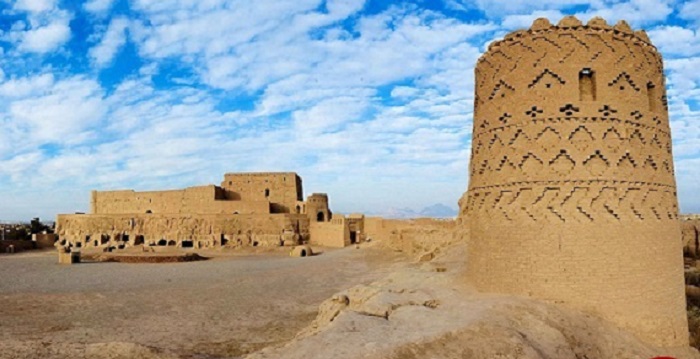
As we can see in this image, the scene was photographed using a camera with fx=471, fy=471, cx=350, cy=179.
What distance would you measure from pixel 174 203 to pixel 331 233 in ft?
54.5

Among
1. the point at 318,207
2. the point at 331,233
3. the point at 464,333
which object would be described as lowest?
the point at 331,233

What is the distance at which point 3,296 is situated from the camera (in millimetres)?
18203

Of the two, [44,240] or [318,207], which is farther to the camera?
[44,240]

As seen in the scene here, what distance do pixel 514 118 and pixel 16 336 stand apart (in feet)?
41.5

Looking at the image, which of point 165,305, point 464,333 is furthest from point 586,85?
point 165,305

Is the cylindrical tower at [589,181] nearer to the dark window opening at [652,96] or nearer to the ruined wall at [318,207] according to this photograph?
the dark window opening at [652,96]

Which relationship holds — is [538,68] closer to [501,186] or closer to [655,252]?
[501,186]

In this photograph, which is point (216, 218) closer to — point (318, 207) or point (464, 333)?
point (318, 207)

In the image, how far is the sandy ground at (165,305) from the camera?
35.6ft

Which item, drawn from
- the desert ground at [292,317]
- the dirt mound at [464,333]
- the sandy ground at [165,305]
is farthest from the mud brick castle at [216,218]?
the dirt mound at [464,333]

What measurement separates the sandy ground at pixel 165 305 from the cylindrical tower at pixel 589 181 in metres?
6.42

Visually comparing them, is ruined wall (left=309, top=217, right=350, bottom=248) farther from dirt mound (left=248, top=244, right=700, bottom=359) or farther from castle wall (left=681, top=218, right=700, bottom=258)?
dirt mound (left=248, top=244, right=700, bottom=359)

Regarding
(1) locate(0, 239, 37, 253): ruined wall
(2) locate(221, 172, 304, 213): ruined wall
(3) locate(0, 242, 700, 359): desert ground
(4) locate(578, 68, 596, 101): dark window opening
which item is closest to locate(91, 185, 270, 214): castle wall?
(2) locate(221, 172, 304, 213): ruined wall

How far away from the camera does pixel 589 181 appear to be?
25.5 ft
